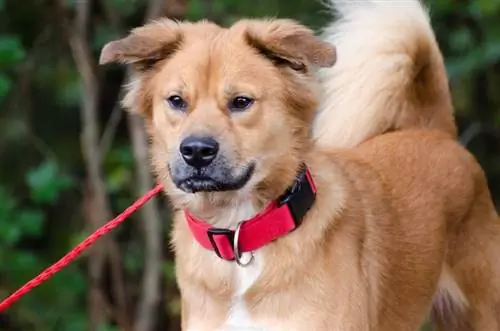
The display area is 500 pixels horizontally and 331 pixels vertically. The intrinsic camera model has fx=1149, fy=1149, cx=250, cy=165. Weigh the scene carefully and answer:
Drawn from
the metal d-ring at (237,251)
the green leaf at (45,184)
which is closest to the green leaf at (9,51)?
the green leaf at (45,184)

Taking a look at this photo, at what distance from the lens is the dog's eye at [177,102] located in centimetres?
333

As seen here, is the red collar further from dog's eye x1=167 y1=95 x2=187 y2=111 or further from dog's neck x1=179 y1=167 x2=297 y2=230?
dog's eye x1=167 y1=95 x2=187 y2=111

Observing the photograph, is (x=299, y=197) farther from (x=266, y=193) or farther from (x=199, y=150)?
(x=199, y=150)

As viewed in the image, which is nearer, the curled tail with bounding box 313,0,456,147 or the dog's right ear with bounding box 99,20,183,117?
the dog's right ear with bounding box 99,20,183,117

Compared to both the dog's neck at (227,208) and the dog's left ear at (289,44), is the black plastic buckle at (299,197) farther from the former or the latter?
the dog's left ear at (289,44)

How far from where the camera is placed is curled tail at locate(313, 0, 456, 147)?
14.2 feet

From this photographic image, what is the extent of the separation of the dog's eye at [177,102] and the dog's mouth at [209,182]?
233 millimetres

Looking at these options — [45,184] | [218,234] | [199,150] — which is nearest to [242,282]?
[218,234]

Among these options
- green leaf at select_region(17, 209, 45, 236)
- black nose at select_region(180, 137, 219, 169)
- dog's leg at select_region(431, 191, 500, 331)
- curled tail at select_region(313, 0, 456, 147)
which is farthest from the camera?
green leaf at select_region(17, 209, 45, 236)

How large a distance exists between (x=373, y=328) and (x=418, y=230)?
46cm

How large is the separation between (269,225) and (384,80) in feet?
3.99

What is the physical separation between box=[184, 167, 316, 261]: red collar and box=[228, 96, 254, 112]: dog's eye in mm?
270

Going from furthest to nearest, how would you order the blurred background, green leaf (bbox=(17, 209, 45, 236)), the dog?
1. the blurred background
2. green leaf (bbox=(17, 209, 45, 236))
3. the dog

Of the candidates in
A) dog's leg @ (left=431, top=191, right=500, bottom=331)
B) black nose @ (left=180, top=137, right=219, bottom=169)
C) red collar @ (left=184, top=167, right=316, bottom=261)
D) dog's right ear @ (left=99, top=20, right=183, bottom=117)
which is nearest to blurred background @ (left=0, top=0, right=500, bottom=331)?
dog's leg @ (left=431, top=191, right=500, bottom=331)
